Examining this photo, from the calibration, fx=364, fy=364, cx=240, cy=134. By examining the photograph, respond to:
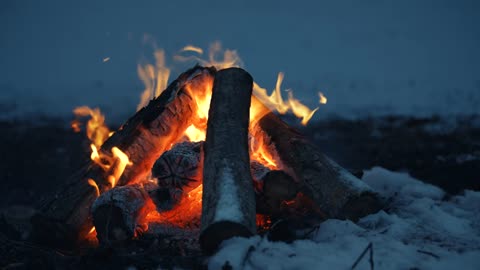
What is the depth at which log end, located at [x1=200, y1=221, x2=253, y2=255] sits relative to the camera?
7.64 feet

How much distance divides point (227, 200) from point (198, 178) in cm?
85

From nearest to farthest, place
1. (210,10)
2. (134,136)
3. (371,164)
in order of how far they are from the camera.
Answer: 1. (134,136)
2. (371,164)
3. (210,10)

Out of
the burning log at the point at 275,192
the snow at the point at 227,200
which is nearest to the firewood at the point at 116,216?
the snow at the point at 227,200

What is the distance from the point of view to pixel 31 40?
32.8 metres

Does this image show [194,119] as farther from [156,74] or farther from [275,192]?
[275,192]

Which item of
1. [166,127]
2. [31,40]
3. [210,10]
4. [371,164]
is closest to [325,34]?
[210,10]

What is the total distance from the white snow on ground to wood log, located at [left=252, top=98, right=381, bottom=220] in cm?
16

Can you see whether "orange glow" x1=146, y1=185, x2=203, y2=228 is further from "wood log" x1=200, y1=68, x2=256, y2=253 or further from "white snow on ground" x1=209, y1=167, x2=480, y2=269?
"white snow on ground" x1=209, y1=167, x2=480, y2=269

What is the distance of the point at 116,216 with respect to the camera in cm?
302

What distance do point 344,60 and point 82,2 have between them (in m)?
32.3

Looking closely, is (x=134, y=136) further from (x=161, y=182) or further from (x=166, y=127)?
(x=161, y=182)

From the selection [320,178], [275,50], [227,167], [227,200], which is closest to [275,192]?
[320,178]

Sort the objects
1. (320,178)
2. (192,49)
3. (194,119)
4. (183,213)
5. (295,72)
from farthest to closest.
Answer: (295,72), (192,49), (194,119), (183,213), (320,178)

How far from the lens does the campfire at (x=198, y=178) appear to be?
2996mm
